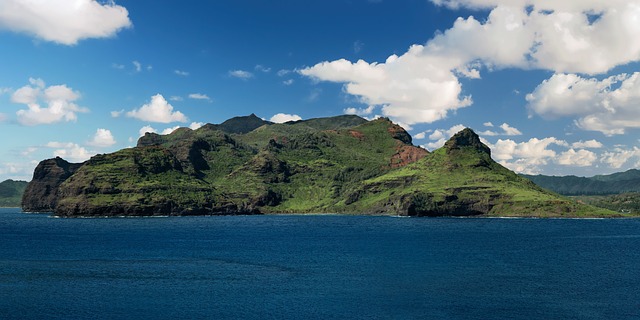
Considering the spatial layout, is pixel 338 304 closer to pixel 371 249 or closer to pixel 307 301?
pixel 307 301

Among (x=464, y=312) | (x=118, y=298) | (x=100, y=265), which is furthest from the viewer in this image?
(x=100, y=265)

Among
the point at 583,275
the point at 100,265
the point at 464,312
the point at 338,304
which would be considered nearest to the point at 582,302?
the point at 464,312

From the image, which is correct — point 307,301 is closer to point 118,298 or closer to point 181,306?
point 181,306

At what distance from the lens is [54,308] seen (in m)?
94.9

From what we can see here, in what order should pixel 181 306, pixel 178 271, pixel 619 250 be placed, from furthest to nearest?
pixel 619 250, pixel 178 271, pixel 181 306

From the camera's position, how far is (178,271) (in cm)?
13812

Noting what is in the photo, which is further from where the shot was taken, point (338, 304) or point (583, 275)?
point (583, 275)

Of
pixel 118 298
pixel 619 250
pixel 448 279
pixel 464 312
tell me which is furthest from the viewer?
pixel 619 250

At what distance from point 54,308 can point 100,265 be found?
56.7 metres

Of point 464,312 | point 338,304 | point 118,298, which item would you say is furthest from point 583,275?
point 118,298

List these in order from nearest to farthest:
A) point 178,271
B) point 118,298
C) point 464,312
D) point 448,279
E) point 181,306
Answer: point 464,312
point 181,306
point 118,298
point 448,279
point 178,271

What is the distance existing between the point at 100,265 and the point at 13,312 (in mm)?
58798

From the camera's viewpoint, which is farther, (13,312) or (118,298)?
(118,298)

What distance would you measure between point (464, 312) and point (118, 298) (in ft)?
215
